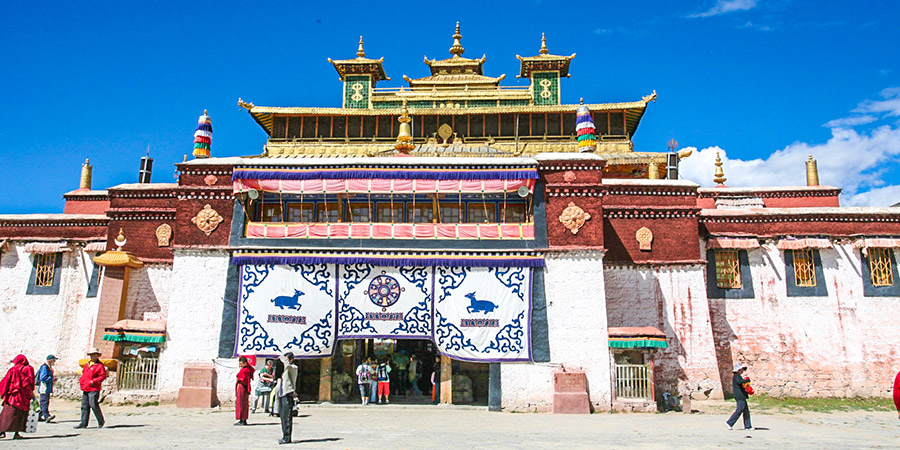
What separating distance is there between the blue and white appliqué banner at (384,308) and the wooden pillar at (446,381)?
73 cm

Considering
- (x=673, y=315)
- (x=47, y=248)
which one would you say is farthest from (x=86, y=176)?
(x=673, y=315)

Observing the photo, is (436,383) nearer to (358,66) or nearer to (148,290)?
(148,290)

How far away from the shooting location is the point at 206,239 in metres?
17.4

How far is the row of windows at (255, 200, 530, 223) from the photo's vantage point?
18047 mm

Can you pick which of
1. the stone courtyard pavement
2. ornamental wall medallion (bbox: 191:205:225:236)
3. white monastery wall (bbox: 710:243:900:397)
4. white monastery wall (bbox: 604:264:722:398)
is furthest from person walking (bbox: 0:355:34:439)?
white monastery wall (bbox: 710:243:900:397)

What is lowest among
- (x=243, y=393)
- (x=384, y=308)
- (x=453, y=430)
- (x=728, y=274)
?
(x=453, y=430)

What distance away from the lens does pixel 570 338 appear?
16.3 m

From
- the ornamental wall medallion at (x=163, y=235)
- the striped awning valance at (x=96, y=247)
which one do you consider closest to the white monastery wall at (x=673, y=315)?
the ornamental wall medallion at (x=163, y=235)

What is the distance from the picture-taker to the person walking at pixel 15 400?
35.2 ft

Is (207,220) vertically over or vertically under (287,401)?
over

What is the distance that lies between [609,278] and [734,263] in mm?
3893

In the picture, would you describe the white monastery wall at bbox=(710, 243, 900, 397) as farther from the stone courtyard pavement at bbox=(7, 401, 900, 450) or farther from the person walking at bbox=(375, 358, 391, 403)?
the person walking at bbox=(375, 358, 391, 403)

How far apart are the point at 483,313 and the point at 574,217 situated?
11.2 ft

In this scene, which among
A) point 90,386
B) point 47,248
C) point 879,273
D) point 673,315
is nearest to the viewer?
point 90,386
